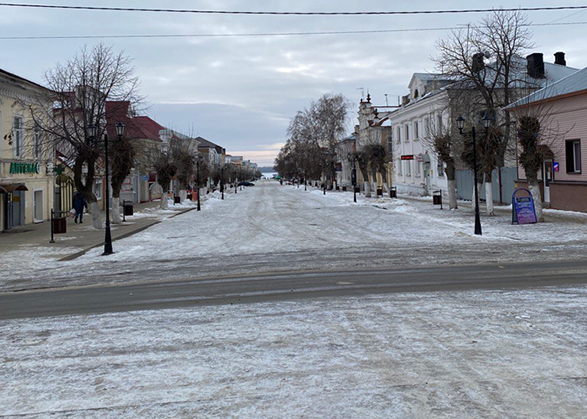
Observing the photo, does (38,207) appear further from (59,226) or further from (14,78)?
(59,226)

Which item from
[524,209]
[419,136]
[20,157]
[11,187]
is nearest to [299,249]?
[524,209]

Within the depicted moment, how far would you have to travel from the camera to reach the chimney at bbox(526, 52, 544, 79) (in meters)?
38.6

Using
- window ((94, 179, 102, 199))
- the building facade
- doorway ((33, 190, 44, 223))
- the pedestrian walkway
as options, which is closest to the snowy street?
the pedestrian walkway

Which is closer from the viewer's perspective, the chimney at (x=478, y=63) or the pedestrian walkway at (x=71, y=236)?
the pedestrian walkway at (x=71, y=236)

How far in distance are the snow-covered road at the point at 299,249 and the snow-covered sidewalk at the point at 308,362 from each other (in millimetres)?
4957

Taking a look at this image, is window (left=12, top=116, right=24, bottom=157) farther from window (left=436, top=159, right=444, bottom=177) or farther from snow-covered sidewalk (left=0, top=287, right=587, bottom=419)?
window (left=436, top=159, right=444, bottom=177)

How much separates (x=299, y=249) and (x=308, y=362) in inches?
440

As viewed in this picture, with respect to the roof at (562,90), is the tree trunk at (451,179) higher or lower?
lower

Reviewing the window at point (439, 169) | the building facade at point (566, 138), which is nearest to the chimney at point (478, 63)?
the building facade at point (566, 138)

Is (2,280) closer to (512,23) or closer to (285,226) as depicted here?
(285,226)

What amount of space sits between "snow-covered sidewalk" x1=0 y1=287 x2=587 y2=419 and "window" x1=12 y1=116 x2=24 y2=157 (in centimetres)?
2175

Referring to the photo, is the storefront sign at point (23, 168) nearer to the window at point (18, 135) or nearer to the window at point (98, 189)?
the window at point (18, 135)

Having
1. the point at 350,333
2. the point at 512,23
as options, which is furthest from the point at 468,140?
the point at 350,333

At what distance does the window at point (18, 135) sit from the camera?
26781mm
